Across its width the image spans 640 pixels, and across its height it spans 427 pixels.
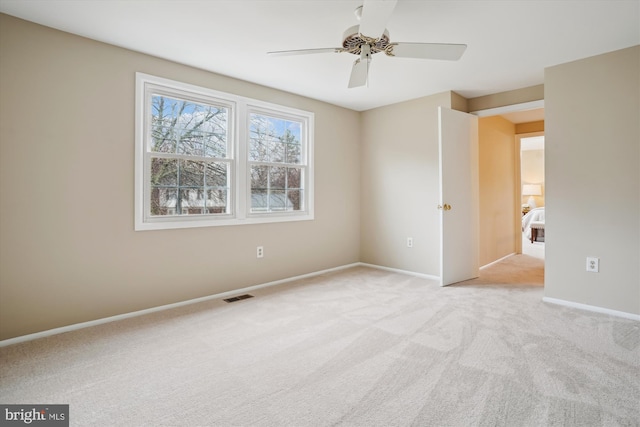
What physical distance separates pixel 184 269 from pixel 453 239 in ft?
10.1

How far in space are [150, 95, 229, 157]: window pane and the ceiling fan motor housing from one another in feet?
5.79

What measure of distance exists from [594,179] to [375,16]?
265 centimetres

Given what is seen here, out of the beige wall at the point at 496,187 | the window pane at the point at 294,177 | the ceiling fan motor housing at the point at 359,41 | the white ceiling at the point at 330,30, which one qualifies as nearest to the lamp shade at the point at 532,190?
the beige wall at the point at 496,187

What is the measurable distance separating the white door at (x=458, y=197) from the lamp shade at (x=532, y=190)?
6.01m

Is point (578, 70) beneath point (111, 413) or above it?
above

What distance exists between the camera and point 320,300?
335 centimetres

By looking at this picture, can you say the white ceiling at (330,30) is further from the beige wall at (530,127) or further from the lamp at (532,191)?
the lamp at (532,191)

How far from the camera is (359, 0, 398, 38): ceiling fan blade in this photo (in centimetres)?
168

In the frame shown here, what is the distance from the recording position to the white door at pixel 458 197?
3.82m

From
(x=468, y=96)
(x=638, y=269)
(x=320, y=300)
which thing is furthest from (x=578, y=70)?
(x=320, y=300)

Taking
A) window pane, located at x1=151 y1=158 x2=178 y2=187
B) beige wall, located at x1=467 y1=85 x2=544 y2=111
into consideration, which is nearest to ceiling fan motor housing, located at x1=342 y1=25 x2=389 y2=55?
window pane, located at x1=151 y1=158 x2=178 y2=187

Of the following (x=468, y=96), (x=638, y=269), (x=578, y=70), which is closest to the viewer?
(x=638, y=269)

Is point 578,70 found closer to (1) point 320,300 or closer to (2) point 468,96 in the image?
(2) point 468,96

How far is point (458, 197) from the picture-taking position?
158 inches
